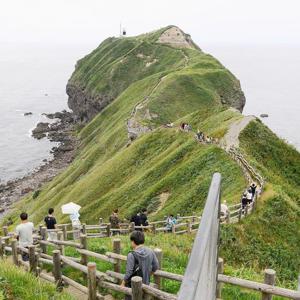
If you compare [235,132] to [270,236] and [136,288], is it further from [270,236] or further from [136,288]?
[136,288]

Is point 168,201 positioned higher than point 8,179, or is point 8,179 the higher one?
point 8,179

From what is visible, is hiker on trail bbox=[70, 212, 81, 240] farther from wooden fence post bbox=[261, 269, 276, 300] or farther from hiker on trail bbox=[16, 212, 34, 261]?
wooden fence post bbox=[261, 269, 276, 300]

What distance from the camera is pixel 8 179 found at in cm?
9238

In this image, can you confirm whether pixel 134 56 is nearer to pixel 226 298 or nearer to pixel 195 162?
pixel 195 162

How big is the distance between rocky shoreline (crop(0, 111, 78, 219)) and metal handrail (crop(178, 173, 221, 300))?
69514 mm

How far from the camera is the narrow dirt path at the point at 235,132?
38969 mm

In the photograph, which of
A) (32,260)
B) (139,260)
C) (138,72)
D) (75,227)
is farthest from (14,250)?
(138,72)

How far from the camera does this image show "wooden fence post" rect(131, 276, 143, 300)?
8.61m

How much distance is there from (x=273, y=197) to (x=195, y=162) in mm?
12508

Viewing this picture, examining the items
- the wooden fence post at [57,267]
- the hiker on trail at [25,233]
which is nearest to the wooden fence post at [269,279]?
the wooden fence post at [57,267]

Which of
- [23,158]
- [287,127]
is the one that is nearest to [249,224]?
[23,158]

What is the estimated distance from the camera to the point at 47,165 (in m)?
97.1

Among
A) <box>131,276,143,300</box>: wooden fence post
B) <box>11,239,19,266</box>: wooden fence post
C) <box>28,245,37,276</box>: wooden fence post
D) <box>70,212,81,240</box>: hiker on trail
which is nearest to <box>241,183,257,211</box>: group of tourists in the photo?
<box>70,212,81,240</box>: hiker on trail

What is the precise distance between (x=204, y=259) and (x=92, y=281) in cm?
720
